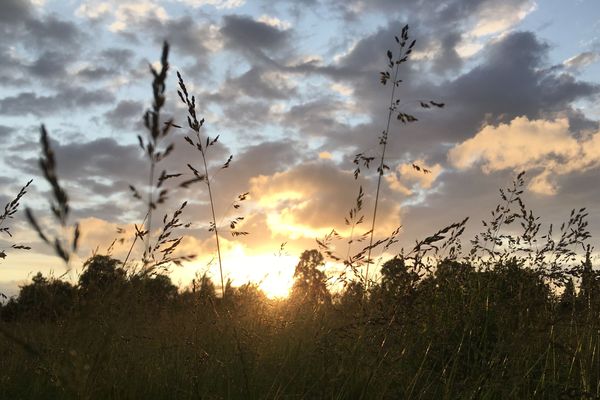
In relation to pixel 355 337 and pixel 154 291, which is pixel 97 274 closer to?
pixel 355 337

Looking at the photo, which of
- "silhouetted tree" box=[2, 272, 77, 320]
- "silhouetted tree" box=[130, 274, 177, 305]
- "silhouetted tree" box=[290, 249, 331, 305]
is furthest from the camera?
"silhouetted tree" box=[290, 249, 331, 305]

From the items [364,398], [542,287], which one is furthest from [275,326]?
[542,287]

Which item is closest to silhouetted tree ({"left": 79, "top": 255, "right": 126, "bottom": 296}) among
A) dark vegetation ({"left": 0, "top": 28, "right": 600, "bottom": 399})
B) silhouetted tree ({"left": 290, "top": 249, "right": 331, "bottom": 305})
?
dark vegetation ({"left": 0, "top": 28, "right": 600, "bottom": 399})

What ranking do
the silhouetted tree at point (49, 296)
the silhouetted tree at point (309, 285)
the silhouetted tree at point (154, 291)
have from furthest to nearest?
the silhouetted tree at point (309, 285) < the silhouetted tree at point (154, 291) < the silhouetted tree at point (49, 296)

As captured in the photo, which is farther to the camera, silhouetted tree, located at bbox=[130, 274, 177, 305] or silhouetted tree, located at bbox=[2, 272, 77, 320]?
silhouetted tree, located at bbox=[130, 274, 177, 305]

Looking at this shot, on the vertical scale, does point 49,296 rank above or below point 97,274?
below

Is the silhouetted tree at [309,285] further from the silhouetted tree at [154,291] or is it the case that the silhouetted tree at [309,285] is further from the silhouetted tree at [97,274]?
the silhouetted tree at [97,274]

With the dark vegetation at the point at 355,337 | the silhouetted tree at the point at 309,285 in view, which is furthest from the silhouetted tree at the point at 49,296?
the silhouetted tree at the point at 309,285

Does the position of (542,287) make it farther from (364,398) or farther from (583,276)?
(364,398)

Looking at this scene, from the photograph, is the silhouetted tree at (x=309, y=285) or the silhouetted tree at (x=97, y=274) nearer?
the silhouetted tree at (x=97, y=274)

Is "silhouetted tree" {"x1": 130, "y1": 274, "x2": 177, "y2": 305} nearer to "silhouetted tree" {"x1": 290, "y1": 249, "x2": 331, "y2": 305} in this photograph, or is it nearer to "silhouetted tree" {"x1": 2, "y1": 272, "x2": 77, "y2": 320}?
"silhouetted tree" {"x1": 2, "y1": 272, "x2": 77, "y2": 320}

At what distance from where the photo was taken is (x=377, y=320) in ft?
9.88

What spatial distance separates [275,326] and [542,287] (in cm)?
243

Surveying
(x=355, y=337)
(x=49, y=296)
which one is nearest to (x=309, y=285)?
(x=355, y=337)
